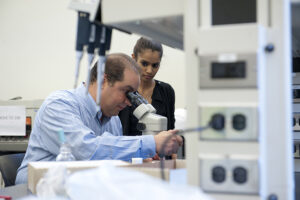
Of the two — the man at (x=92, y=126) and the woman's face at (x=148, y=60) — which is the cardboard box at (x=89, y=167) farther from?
the woman's face at (x=148, y=60)

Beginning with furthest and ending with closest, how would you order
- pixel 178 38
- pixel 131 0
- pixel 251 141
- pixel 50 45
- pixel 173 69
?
pixel 50 45, pixel 173 69, pixel 178 38, pixel 131 0, pixel 251 141

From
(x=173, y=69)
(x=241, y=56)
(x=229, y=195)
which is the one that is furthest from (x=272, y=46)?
(x=173, y=69)

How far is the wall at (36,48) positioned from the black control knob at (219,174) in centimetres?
278

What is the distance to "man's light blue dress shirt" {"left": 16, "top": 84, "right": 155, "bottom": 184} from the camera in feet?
5.02

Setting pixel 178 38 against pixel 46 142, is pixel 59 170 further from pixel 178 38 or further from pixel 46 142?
pixel 46 142

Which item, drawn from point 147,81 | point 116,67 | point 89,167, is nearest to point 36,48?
point 147,81

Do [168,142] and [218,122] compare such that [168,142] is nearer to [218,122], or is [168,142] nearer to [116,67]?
[116,67]

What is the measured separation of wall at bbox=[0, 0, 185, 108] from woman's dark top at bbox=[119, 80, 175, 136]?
1168 millimetres

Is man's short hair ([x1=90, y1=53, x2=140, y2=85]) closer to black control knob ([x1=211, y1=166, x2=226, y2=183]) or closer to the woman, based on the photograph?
the woman

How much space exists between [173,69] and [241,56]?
2.38 metres

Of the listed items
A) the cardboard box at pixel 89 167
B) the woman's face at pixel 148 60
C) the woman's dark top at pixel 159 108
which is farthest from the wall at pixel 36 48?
the cardboard box at pixel 89 167

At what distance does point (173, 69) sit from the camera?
3.12 m

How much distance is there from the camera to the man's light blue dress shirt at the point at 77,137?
153 centimetres

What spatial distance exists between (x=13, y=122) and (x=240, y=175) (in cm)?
222
